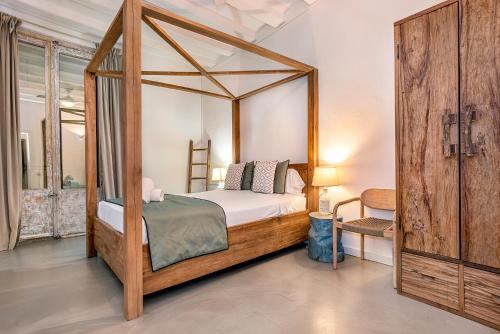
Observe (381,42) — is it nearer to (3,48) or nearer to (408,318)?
(408,318)

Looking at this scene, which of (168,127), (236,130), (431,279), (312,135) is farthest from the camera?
(168,127)

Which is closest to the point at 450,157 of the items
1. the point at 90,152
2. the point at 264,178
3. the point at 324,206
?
the point at 324,206

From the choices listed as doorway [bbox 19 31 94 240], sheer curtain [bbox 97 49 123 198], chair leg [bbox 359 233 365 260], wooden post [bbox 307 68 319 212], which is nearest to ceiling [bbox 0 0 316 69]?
doorway [bbox 19 31 94 240]

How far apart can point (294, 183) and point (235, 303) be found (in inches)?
71.6

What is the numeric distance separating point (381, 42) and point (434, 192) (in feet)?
5.70

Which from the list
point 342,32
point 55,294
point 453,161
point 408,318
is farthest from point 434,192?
point 55,294

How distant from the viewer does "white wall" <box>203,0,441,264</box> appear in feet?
9.05

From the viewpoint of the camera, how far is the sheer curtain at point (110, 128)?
4039mm

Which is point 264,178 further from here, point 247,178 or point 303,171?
point 303,171

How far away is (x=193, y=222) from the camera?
221 cm

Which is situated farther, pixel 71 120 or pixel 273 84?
pixel 71 120

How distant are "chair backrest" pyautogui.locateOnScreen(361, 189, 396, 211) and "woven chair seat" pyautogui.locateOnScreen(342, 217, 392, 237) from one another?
0.48 ft

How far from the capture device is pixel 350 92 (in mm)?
3070

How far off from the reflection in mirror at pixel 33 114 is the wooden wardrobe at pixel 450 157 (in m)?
4.55
